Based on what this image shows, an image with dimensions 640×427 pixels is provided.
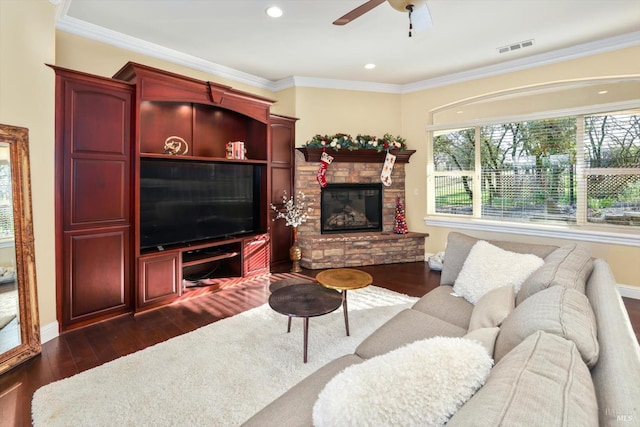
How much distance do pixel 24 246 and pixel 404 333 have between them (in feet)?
9.16

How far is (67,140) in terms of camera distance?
281cm

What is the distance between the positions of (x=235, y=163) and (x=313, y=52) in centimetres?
173

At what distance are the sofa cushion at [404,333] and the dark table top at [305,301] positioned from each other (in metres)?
0.49

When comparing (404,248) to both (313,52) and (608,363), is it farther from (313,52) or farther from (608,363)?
(608,363)

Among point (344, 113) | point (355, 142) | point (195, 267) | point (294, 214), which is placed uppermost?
point (344, 113)

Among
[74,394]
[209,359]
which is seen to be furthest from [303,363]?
[74,394]

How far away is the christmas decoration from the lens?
538 cm

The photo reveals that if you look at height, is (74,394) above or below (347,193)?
below

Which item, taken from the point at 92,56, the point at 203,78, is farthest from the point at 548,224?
the point at 92,56

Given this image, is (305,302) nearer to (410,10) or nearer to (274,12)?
(410,10)

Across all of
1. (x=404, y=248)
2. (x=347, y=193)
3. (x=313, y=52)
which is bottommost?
(x=404, y=248)

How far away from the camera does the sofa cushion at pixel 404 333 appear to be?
1.79 metres

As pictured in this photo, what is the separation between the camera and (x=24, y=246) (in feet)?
8.06

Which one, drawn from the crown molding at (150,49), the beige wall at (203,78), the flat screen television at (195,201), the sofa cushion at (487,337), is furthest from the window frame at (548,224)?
the sofa cushion at (487,337)
